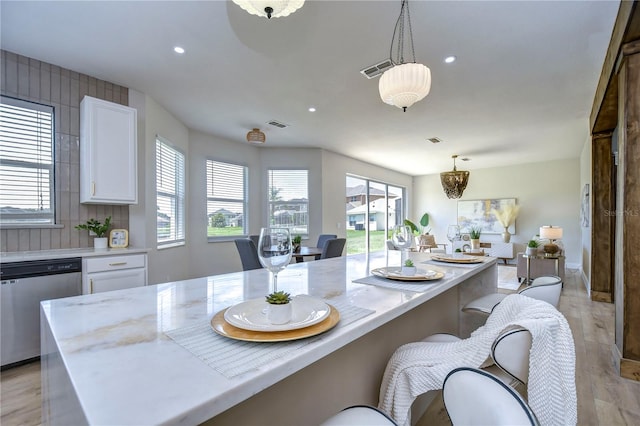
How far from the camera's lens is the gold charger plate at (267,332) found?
67 centimetres

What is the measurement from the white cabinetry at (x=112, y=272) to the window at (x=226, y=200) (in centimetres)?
221

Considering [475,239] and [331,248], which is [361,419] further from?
[475,239]

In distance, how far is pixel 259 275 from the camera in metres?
1.48

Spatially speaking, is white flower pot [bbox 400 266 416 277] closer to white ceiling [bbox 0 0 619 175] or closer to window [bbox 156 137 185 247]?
white ceiling [bbox 0 0 619 175]

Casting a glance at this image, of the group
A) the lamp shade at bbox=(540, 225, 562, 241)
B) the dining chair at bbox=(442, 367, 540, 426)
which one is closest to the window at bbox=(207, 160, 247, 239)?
the dining chair at bbox=(442, 367, 540, 426)

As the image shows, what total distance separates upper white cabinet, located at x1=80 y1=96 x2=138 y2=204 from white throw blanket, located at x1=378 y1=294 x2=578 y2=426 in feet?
10.3

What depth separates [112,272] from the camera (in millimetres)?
2738

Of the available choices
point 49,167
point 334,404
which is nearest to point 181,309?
point 334,404

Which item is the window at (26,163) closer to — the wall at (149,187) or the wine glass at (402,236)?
the wall at (149,187)

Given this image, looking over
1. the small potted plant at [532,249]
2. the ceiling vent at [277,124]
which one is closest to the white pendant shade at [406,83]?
the ceiling vent at [277,124]

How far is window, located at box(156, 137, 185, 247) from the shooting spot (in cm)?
393

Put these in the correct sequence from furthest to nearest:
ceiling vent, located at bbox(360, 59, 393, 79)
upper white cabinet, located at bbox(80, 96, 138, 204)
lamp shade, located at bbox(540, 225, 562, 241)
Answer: lamp shade, located at bbox(540, 225, 562, 241) < upper white cabinet, located at bbox(80, 96, 138, 204) < ceiling vent, located at bbox(360, 59, 393, 79)

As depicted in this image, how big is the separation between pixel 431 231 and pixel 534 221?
8.89 feet

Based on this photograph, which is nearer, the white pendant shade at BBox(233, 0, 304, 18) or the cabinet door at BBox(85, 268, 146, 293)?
the white pendant shade at BBox(233, 0, 304, 18)
